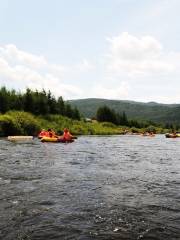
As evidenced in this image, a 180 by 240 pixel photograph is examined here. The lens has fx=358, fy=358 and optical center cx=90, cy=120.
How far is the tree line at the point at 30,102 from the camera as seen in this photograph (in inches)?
3958

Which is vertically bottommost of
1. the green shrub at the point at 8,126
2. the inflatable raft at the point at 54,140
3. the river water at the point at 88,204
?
the river water at the point at 88,204

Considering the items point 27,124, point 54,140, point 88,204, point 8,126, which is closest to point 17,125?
point 8,126

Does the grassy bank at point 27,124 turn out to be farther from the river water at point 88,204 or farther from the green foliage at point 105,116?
the river water at point 88,204

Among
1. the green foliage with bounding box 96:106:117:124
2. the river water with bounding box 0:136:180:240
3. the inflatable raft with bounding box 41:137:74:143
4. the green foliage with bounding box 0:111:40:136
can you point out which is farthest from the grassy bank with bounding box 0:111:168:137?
the river water with bounding box 0:136:180:240

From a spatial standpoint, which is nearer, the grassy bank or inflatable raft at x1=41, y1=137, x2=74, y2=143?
inflatable raft at x1=41, y1=137, x2=74, y2=143

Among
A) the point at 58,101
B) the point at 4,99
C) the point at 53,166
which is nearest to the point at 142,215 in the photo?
the point at 53,166

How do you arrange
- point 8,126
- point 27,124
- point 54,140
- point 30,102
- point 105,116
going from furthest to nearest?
1. point 105,116
2. point 30,102
3. point 27,124
4. point 8,126
5. point 54,140

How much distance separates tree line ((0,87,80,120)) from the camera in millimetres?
100525

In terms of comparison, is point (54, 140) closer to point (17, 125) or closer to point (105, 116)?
point (17, 125)

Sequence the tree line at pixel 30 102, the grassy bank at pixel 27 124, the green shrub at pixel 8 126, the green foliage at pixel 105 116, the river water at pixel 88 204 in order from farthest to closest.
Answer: the green foliage at pixel 105 116, the tree line at pixel 30 102, the grassy bank at pixel 27 124, the green shrub at pixel 8 126, the river water at pixel 88 204

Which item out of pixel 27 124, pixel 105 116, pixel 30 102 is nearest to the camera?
pixel 27 124

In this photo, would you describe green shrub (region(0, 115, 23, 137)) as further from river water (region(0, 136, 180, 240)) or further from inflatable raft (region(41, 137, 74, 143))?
river water (region(0, 136, 180, 240))

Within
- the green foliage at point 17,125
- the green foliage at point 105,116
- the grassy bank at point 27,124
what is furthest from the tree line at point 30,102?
the green foliage at point 105,116

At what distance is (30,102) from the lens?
108 metres
